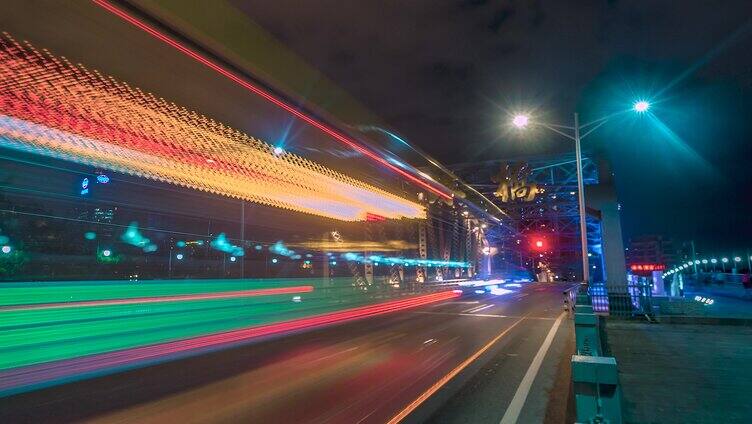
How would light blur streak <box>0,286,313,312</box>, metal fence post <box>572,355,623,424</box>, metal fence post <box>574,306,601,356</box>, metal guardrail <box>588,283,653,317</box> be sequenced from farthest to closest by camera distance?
metal guardrail <box>588,283,653,317</box>
light blur streak <box>0,286,313,312</box>
metal fence post <box>574,306,601,356</box>
metal fence post <box>572,355,623,424</box>

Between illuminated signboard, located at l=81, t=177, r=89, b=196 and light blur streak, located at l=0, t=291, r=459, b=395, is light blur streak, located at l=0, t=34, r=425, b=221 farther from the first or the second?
light blur streak, located at l=0, t=291, r=459, b=395

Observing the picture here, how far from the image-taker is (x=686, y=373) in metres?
7.23

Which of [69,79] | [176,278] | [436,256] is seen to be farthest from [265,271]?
[436,256]

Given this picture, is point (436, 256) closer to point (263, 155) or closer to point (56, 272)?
point (263, 155)

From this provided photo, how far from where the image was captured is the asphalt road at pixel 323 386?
5.57 meters

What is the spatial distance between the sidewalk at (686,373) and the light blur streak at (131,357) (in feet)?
27.6

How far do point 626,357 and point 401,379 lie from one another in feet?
15.1

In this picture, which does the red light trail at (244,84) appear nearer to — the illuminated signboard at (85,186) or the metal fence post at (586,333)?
the illuminated signboard at (85,186)

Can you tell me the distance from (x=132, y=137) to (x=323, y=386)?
11.1 meters

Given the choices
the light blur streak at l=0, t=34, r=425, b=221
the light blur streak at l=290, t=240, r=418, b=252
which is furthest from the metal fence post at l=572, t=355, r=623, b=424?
the light blur streak at l=290, t=240, r=418, b=252

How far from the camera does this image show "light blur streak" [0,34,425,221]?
9945 millimetres

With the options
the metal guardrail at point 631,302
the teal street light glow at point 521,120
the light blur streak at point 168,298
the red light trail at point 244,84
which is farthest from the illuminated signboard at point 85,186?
the metal guardrail at point 631,302

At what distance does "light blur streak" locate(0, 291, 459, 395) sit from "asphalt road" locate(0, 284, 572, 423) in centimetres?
57

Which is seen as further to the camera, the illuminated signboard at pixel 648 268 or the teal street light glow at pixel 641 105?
the illuminated signboard at pixel 648 268
